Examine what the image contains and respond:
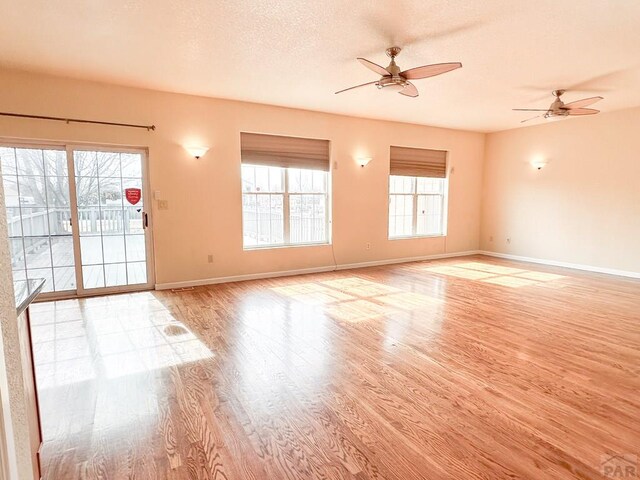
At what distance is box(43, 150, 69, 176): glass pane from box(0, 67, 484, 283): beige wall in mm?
215

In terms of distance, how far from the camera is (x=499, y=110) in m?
5.98

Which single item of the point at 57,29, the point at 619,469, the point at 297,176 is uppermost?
the point at 57,29

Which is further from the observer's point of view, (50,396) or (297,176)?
(297,176)

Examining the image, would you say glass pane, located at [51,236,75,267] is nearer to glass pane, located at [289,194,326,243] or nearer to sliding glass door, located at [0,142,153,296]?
sliding glass door, located at [0,142,153,296]

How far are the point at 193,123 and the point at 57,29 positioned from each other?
2.10 meters

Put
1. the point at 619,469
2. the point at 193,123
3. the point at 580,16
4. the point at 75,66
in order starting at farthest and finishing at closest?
the point at 193,123
the point at 75,66
the point at 580,16
the point at 619,469

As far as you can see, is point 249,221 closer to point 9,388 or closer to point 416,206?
point 416,206

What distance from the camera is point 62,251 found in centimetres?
464

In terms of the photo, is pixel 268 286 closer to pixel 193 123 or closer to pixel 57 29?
pixel 193 123

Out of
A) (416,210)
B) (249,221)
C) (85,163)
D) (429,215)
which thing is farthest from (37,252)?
(429,215)

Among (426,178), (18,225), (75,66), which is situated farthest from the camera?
(426,178)

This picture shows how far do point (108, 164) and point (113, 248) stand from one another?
3.82 ft

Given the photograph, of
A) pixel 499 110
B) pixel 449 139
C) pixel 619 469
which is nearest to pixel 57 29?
pixel 619 469

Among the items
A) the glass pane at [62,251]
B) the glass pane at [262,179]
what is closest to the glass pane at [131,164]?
the glass pane at [62,251]
